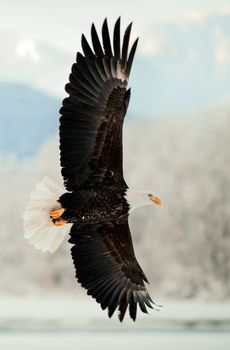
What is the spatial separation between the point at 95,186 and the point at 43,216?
1.23 ft

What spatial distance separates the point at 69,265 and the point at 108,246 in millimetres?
5112

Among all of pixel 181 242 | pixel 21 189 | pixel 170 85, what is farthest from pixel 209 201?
pixel 170 85

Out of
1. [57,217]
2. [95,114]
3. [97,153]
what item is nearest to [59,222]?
[57,217]

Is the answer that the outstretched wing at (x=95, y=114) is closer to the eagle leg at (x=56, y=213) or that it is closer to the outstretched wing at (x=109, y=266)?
the eagle leg at (x=56, y=213)

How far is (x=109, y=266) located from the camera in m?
4.73

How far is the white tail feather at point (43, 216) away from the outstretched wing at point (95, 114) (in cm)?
14

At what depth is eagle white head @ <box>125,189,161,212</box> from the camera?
4.36m

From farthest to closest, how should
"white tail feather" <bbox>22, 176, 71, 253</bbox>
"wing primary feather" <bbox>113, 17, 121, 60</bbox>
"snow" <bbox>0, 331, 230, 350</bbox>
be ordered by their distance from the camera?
"snow" <bbox>0, 331, 230, 350</bbox>, "white tail feather" <bbox>22, 176, 71, 253</bbox>, "wing primary feather" <bbox>113, 17, 121, 60</bbox>

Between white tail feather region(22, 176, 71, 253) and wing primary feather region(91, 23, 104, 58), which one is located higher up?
wing primary feather region(91, 23, 104, 58)

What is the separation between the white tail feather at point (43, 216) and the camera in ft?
14.6

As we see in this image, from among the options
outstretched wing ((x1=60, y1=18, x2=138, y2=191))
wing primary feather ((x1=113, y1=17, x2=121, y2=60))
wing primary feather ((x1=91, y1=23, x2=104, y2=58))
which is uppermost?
wing primary feather ((x1=113, y1=17, x2=121, y2=60))

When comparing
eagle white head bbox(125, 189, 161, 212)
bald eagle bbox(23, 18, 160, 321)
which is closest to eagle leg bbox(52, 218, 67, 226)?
bald eagle bbox(23, 18, 160, 321)

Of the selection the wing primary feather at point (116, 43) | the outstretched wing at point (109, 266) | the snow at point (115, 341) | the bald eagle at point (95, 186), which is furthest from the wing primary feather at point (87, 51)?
the snow at point (115, 341)

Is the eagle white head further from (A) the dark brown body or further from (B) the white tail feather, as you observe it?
(B) the white tail feather
